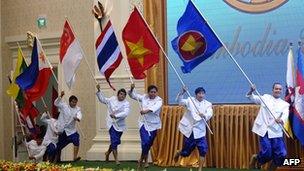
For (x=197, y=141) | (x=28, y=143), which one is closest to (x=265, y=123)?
(x=197, y=141)

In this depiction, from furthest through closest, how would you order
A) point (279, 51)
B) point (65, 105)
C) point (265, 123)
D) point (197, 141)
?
point (65, 105), point (279, 51), point (197, 141), point (265, 123)

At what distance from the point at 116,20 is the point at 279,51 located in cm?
384

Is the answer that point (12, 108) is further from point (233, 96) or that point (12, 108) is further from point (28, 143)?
point (233, 96)

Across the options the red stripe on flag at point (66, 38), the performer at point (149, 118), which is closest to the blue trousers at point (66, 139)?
the red stripe on flag at point (66, 38)

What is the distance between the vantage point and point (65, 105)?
12.1 meters

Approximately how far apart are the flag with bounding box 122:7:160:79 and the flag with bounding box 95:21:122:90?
567 millimetres

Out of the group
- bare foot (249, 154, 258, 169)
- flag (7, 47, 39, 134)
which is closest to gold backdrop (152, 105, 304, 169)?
bare foot (249, 154, 258, 169)

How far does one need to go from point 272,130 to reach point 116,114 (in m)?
3.29

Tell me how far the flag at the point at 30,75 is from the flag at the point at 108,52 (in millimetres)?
1385

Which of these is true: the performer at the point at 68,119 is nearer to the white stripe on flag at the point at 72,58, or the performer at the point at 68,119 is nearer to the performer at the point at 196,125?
the white stripe on flag at the point at 72,58

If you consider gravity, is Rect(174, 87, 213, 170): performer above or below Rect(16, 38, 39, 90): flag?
below

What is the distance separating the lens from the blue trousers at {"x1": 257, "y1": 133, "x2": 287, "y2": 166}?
906 cm

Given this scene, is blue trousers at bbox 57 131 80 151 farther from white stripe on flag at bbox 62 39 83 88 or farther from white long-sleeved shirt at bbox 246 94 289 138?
white long-sleeved shirt at bbox 246 94 289 138

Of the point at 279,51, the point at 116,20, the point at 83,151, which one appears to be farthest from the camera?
the point at 83,151
